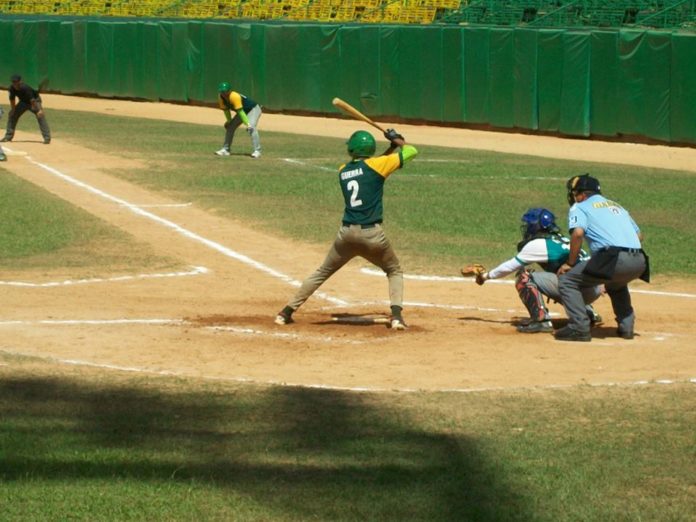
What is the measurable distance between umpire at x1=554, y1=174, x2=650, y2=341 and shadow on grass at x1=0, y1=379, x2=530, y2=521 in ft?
9.57

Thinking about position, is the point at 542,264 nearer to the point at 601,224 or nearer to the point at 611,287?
the point at 611,287

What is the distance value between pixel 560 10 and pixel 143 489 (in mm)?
33892

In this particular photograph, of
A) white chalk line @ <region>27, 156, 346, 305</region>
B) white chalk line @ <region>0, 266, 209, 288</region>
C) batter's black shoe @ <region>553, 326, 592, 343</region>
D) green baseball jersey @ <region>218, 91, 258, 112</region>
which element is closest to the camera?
batter's black shoe @ <region>553, 326, 592, 343</region>

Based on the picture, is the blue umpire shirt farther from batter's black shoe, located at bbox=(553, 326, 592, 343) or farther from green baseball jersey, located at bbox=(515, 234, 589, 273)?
batter's black shoe, located at bbox=(553, 326, 592, 343)

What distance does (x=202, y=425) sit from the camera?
27.3 feet

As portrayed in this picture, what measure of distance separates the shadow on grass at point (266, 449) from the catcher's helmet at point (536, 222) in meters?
3.26

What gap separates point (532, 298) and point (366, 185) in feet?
5.95

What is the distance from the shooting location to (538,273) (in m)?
12.0

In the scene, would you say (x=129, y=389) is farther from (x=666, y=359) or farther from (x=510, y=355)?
(x=666, y=359)

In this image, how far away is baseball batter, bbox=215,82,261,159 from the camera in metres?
27.1

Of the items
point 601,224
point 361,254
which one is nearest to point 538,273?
point 601,224

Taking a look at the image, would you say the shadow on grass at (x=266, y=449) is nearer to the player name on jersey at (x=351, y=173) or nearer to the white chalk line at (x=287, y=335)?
the white chalk line at (x=287, y=335)

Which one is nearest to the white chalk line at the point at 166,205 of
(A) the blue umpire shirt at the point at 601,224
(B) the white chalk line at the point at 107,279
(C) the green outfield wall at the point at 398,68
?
(B) the white chalk line at the point at 107,279

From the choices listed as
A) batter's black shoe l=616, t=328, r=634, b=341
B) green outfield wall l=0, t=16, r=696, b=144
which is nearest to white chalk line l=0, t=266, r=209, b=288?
batter's black shoe l=616, t=328, r=634, b=341
